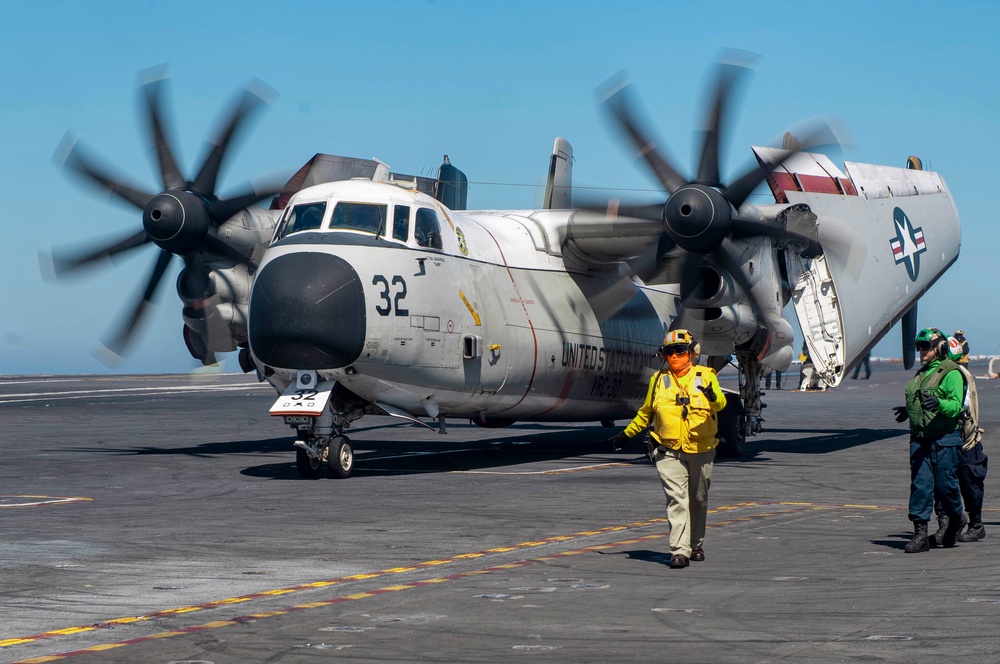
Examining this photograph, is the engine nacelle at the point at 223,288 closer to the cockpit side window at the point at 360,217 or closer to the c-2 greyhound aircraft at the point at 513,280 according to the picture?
the c-2 greyhound aircraft at the point at 513,280

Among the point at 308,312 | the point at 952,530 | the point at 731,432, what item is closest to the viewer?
the point at 952,530

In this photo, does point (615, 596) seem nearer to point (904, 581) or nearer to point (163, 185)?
point (904, 581)

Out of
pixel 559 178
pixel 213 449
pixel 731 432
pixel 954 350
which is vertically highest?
pixel 559 178

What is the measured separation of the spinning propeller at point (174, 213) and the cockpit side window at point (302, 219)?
9.67 feet

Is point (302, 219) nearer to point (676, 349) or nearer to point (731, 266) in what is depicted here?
point (731, 266)

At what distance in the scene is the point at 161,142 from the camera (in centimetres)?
2456

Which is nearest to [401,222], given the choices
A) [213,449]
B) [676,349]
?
[213,449]

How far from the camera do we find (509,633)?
27.5 feet

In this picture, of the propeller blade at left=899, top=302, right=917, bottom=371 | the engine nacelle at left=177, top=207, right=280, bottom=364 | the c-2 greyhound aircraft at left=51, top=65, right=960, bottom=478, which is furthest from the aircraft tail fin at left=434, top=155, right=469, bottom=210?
the propeller blade at left=899, top=302, right=917, bottom=371

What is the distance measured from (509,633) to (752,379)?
18739mm

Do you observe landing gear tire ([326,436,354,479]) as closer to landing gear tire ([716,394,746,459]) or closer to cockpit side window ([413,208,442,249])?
cockpit side window ([413,208,442,249])

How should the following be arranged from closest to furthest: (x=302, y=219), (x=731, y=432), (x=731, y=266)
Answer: (x=302, y=219), (x=731, y=266), (x=731, y=432)

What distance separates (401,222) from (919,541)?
11.0 metres

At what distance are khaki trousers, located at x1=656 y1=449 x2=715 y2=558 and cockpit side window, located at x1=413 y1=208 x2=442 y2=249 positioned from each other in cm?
1005
